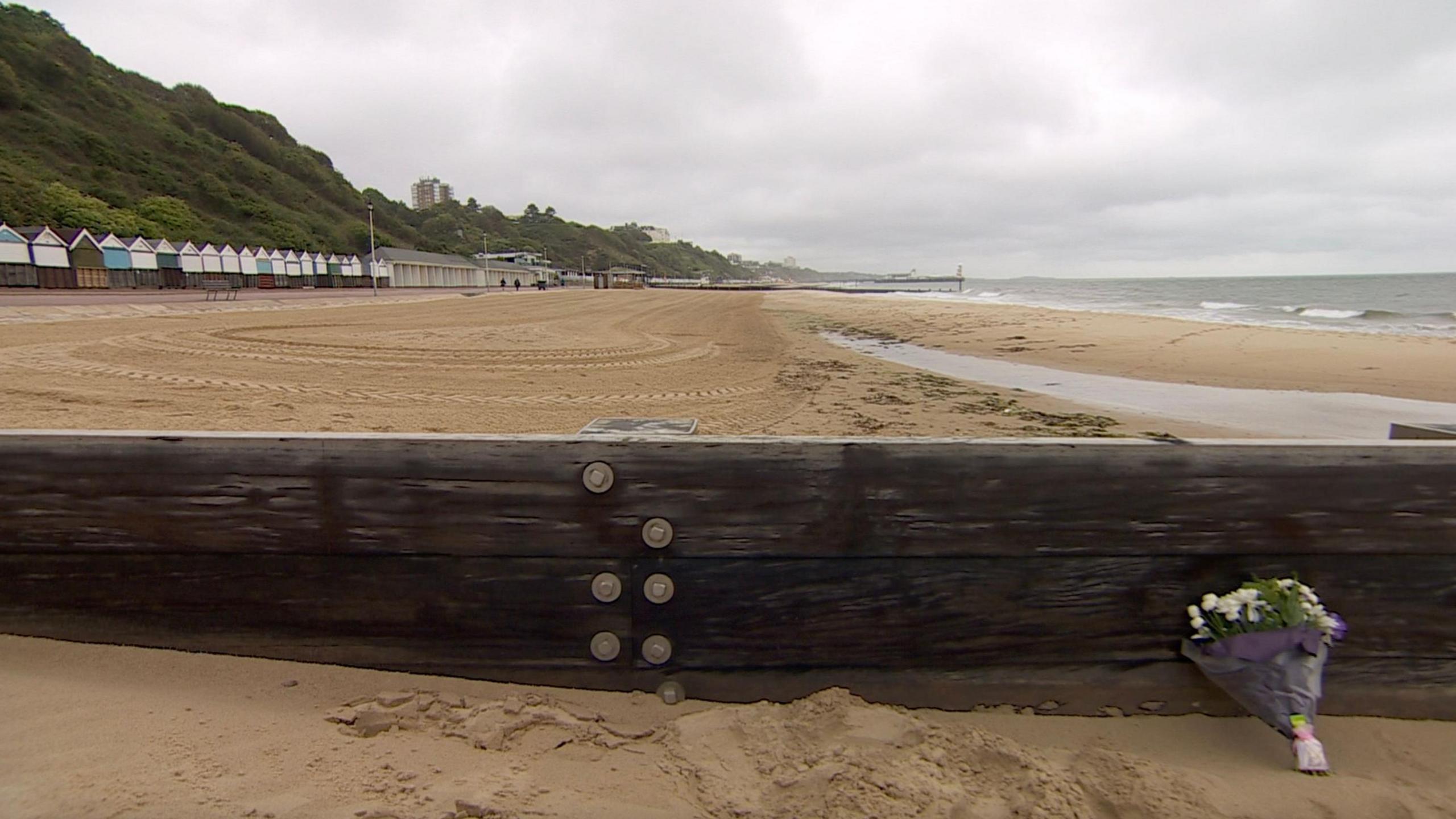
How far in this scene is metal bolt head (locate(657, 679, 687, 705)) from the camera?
2182 mm

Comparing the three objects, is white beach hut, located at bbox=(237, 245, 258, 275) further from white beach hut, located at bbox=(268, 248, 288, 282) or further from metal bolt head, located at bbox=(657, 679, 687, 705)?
metal bolt head, located at bbox=(657, 679, 687, 705)

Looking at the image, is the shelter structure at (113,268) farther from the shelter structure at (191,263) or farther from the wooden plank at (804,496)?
the wooden plank at (804,496)

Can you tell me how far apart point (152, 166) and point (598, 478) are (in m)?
131

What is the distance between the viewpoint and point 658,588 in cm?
214

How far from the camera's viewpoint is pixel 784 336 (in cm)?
2002

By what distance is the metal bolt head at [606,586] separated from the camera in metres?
2.13

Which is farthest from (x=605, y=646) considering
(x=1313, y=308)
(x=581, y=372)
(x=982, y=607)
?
(x=1313, y=308)

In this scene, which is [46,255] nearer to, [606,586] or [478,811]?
[606,586]

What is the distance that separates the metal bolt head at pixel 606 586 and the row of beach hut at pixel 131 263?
52875mm

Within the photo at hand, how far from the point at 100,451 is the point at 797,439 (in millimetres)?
2210

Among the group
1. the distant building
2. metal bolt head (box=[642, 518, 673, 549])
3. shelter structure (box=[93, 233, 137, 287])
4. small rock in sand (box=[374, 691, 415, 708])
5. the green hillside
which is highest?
the green hillside

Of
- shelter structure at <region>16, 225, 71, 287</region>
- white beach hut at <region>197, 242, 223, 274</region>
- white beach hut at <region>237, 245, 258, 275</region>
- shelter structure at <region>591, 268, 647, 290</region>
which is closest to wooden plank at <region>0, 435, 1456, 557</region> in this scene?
shelter structure at <region>16, 225, 71, 287</region>

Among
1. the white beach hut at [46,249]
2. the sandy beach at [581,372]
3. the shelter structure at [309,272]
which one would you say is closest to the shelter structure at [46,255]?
the white beach hut at [46,249]

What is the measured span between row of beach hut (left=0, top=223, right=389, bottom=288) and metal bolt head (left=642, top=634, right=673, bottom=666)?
5300cm
